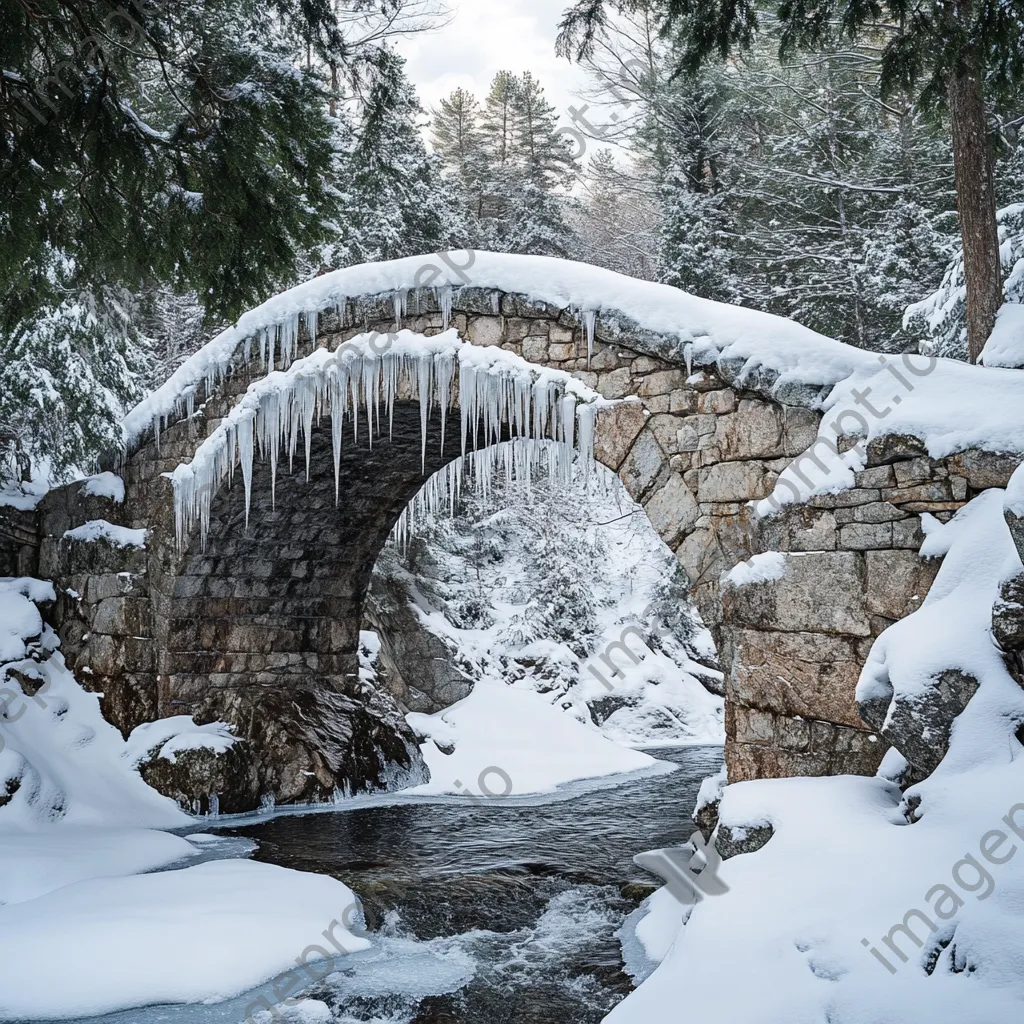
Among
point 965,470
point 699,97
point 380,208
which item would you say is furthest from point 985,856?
point 699,97

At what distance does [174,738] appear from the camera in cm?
755

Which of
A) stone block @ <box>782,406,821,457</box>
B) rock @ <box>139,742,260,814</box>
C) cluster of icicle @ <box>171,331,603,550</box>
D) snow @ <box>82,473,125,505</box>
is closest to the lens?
stone block @ <box>782,406,821,457</box>

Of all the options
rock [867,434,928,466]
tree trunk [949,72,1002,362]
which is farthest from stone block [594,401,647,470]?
tree trunk [949,72,1002,362]

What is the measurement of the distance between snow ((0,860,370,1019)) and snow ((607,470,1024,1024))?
1.82m

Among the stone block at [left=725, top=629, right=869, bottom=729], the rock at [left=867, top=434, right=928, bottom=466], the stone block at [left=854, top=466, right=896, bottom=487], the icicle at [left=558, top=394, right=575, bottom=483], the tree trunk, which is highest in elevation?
the tree trunk

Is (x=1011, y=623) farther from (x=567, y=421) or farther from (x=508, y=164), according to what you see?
(x=508, y=164)

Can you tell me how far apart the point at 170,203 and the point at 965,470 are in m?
Answer: 3.75

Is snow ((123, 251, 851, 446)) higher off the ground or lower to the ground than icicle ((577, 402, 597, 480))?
higher

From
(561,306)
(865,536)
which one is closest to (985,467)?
(865,536)

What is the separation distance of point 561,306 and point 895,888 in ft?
11.9

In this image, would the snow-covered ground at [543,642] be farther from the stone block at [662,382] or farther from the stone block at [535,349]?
the stone block at [662,382]

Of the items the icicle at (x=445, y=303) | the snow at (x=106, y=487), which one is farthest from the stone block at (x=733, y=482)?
the snow at (x=106, y=487)

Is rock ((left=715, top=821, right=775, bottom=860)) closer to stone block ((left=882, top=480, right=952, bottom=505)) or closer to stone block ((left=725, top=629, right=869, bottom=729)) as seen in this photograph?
stone block ((left=725, top=629, right=869, bottom=729))

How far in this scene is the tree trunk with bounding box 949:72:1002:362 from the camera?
6047mm
